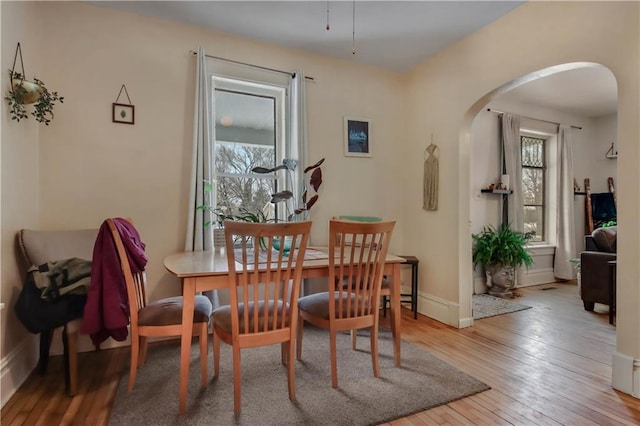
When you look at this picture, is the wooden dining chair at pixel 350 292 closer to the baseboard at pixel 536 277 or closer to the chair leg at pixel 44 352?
the chair leg at pixel 44 352

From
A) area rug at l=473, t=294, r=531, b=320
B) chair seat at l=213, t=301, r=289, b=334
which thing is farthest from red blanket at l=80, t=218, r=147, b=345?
area rug at l=473, t=294, r=531, b=320

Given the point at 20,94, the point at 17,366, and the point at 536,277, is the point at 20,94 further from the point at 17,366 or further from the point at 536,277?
the point at 536,277

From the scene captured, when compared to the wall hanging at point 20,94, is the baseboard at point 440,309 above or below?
below

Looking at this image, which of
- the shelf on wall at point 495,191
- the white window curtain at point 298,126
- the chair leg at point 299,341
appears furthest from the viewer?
the shelf on wall at point 495,191

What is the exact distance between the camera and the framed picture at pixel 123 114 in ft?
8.68

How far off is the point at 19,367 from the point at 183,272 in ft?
4.28

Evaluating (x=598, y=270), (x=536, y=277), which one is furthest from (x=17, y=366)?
(x=536, y=277)

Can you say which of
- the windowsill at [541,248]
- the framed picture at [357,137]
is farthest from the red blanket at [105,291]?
the windowsill at [541,248]

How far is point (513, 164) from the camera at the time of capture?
4719 millimetres

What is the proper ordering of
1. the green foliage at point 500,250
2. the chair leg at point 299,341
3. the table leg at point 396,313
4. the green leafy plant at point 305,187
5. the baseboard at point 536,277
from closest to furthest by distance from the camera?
1. the table leg at point 396,313
2. the chair leg at point 299,341
3. the green leafy plant at point 305,187
4. the green foliage at point 500,250
5. the baseboard at point 536,277

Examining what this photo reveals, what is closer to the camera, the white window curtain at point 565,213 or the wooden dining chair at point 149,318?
the wooden dining chair at point 149,318

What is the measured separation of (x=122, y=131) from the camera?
267 centimetres

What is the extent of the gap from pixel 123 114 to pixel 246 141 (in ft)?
3.42

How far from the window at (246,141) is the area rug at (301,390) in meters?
1.40
